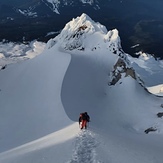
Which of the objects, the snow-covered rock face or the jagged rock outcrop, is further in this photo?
the snow-covered rock face

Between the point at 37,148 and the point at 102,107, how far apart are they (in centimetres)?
2324

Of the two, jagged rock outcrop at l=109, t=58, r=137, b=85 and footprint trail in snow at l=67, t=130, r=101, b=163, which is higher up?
footprint trail in snow at l=67, t=130, r=101, b=163

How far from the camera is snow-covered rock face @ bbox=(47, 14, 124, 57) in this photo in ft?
227

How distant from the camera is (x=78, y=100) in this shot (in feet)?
A: 170

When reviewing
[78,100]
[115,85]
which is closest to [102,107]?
[78,100]

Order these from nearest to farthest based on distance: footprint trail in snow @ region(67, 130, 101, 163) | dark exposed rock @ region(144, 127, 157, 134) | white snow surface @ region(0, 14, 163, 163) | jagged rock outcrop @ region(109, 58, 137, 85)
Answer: footprint trail in snow @ region(67, 130, 101, 163) < white snow surface @ region(0, 14, 163, 163) < dark exposed rock @ region(144, 127, 157, 134) < jagged rock outcrop @ region(109, 58, 137, 85)

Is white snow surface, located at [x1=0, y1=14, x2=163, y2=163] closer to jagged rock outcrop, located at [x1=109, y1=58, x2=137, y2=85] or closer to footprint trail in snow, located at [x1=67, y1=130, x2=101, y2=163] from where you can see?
footprint trail in snow, located at [x1=67, y1=130, x2=101, y2=163]

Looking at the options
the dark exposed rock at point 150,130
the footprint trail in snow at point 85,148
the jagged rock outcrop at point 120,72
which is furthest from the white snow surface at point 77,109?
the jagged rock outcrop at point 120,72

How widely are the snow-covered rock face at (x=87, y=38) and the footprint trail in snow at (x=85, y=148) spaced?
1433 inches

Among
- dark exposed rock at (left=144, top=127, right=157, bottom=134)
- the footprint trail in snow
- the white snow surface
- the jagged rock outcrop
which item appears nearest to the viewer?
the footprint trail in snow

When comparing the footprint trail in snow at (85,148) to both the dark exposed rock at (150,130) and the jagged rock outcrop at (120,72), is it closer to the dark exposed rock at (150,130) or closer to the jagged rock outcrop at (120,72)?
the dark exposed rock at (150,130)

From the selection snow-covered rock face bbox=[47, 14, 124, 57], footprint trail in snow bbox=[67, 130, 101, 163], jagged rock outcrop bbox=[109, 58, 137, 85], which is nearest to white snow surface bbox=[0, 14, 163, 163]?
footprint trail in snow bbox=[67, 130, 101, 163]

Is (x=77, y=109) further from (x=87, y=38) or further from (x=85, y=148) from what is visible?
(x=87, y=38)

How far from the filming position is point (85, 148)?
28.7m
